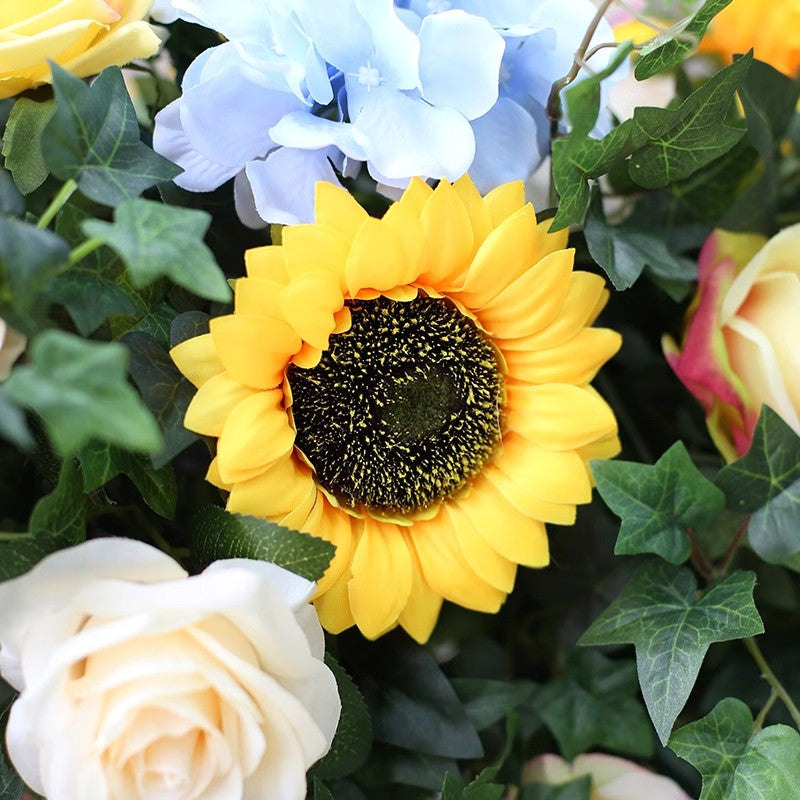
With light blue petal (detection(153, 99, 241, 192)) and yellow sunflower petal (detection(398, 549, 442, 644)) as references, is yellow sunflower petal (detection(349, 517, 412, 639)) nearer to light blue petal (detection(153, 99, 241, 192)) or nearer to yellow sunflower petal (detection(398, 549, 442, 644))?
yellow sunflower petal (detection(398, 549, 442, 644))

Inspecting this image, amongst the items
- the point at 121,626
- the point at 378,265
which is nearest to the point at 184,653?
the point at 121,626

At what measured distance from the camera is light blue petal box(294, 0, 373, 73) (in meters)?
0.34

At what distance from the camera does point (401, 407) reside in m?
0.41

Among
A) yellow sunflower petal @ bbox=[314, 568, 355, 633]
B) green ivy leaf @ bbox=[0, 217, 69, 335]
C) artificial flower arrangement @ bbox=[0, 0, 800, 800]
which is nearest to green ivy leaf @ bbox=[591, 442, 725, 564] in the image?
artificial flower arrangement @ bbox=[0, 0, 800, 800]

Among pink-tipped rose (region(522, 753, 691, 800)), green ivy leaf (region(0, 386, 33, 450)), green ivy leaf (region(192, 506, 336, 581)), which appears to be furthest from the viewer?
pink-tipped rose (region(522, 753, 691, 800))

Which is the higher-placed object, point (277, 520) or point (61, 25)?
point (61, 25)

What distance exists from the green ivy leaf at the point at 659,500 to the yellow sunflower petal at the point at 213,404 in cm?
13

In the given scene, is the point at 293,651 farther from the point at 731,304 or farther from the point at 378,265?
the point at 731,304

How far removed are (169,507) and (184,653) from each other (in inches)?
2.7

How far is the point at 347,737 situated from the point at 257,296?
0.17 m

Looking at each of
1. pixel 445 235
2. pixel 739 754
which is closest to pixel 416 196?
pixel 445 235

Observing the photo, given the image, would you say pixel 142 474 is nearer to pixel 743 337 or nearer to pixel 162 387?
pixel 162 387

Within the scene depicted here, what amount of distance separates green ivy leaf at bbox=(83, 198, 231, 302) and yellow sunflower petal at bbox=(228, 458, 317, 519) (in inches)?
3.8

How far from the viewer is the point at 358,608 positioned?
14.5 inches
